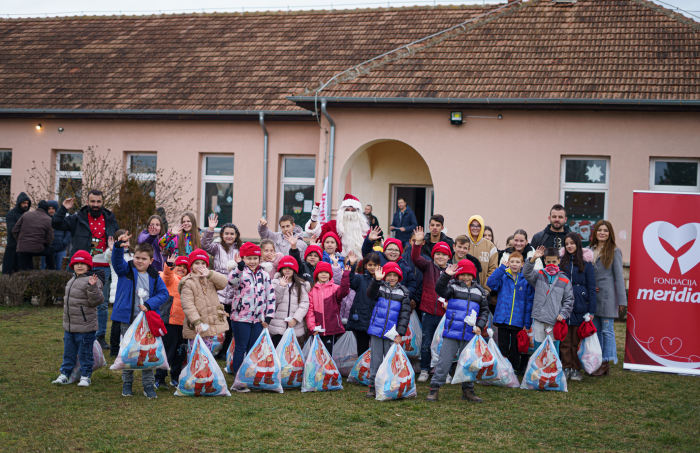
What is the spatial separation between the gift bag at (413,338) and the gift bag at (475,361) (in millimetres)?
1073

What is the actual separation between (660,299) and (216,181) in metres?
9.93

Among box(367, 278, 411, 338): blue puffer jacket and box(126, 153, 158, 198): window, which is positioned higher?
box(126, 153, 158, 198): window

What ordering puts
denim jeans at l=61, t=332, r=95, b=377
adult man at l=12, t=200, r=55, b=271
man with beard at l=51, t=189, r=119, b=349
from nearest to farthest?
denim jeans at l=61, t=332, r=95, b=377
man with beard at l=51, t=189, r=119, b=349
adult man at l=12, t=200, r=55, b=271

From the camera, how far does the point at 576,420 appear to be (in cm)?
560

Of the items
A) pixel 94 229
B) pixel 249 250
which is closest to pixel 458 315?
pixel 249 250

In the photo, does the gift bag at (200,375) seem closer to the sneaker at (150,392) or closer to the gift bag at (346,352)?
the sneaker at (150,392)

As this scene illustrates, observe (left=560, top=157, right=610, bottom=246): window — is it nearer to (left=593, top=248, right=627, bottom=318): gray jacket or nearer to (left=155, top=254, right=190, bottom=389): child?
(left=593, top=248, right=627, bottom=318): gray jacket

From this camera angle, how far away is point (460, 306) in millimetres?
6258

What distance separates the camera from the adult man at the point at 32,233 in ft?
36.2

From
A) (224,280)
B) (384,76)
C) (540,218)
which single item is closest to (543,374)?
(224,280)

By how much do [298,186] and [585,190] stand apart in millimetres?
5935

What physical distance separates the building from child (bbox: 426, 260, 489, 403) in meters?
6.15

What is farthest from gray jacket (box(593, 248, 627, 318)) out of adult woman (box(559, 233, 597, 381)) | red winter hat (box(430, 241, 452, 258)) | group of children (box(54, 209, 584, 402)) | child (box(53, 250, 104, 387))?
child (box(53, 250, 104, 387))

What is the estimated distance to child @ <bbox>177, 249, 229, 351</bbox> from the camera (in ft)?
19.9
